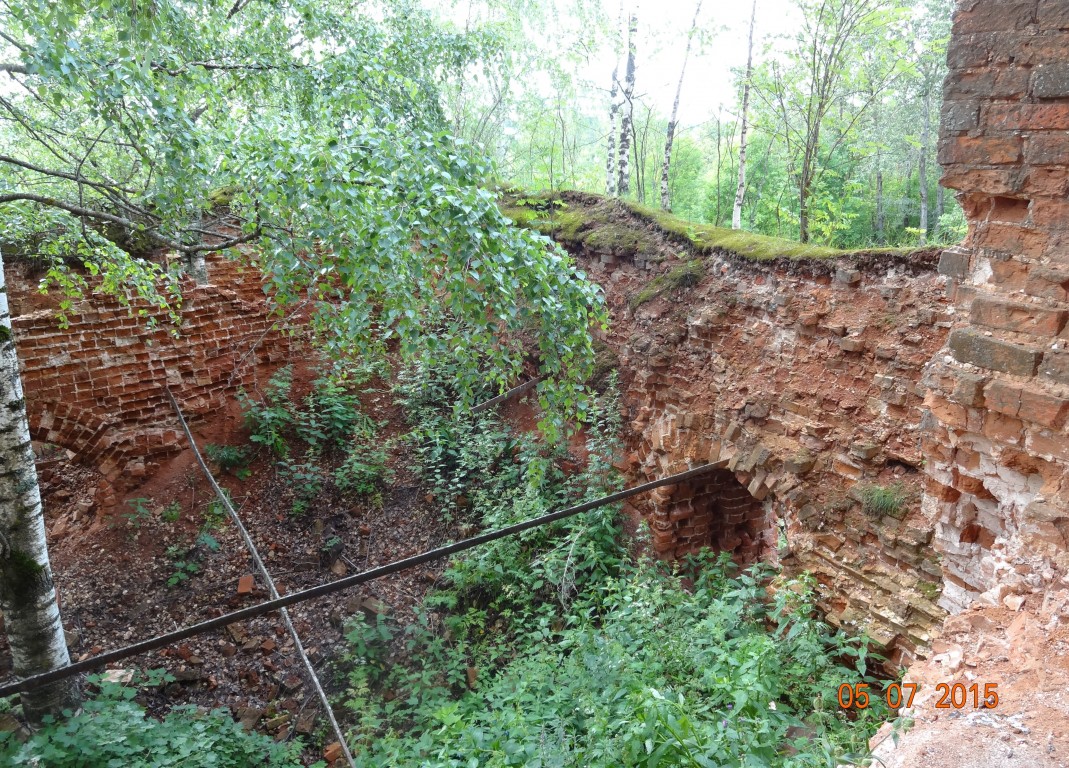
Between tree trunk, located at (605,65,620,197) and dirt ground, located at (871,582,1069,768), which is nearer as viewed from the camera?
dirt ground, located at (871,582,1069,768)

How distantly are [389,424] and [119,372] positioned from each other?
316cm

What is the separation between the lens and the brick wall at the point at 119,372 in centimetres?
654

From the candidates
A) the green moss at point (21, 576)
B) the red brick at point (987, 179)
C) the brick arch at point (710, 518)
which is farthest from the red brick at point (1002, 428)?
the green moss at point (21, 576)

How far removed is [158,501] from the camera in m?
6.99

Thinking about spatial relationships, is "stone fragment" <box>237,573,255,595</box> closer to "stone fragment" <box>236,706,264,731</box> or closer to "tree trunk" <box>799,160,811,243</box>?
"stone fragment" <box>236,706,264,731</box>

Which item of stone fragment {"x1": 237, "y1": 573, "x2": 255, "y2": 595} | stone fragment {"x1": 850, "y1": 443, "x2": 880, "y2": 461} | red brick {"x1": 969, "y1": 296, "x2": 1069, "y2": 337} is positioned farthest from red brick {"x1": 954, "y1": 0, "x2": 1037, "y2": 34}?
stone fragment {"x1": 237, "y1": 573, "x2": 255, "y2": 595}

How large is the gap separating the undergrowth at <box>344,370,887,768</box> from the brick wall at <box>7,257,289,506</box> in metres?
2.75

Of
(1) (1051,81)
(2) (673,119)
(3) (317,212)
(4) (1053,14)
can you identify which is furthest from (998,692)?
(2) (673,119)

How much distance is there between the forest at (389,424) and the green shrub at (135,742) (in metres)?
0.03

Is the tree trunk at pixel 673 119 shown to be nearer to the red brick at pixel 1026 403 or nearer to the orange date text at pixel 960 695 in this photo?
the red brick at pixel 1026 403

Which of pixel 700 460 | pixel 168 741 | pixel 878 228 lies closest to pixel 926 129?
pixel 878 228

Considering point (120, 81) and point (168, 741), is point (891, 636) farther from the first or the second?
point (120, 81)

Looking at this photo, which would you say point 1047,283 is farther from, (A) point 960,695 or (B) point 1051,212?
(A) point 960,695

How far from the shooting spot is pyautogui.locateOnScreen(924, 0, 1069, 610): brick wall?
2.22m
